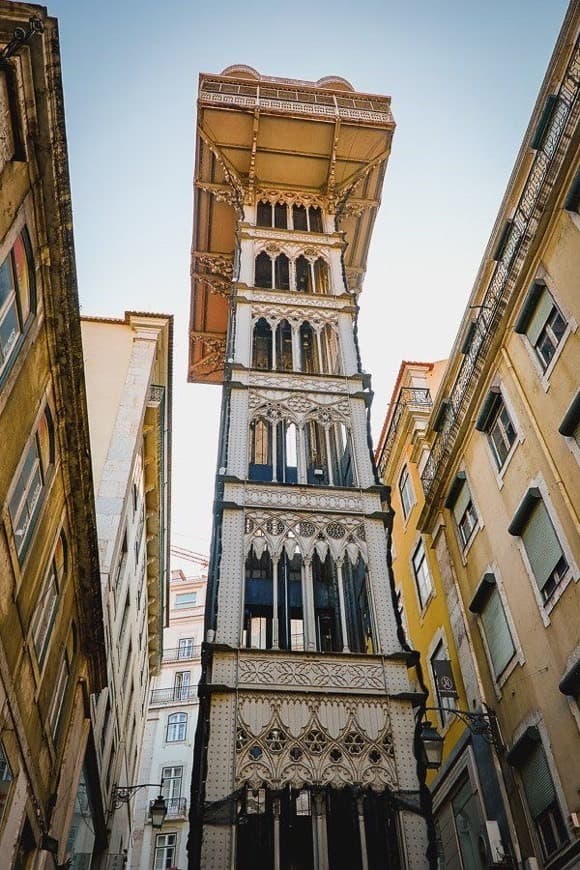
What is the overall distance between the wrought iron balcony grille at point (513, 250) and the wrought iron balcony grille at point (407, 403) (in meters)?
4.15

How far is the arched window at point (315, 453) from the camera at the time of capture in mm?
18755

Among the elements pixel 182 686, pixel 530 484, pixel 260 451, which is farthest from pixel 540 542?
pixel 182 686

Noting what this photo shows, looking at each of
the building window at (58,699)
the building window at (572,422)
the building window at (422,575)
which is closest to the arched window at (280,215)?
the building window at (422,575)

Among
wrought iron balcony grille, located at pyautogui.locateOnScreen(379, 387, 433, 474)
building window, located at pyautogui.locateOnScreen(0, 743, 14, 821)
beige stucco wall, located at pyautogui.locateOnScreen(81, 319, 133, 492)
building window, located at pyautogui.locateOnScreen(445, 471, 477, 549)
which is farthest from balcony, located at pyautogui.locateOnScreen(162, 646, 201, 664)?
building window, located at pyautogui.locateOnScreen(0, 743, 14, 821)

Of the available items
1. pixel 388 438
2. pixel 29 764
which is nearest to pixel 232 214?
pixel 388 438

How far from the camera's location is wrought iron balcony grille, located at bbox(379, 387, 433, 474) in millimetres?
25703

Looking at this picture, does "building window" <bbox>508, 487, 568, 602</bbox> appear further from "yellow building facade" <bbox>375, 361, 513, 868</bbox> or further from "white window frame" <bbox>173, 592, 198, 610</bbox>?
"white window frame" <bbox>173, 592, 198, 610</bbox>

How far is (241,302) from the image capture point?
23.4 m

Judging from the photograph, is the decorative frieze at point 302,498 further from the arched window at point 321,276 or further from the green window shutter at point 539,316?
the arched window at point 321,276

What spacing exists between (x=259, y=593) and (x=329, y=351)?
29.6 feet

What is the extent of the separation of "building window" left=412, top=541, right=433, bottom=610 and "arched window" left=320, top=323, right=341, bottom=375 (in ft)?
21.1

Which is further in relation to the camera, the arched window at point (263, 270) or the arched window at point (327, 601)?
the arched window at point (263, 270)

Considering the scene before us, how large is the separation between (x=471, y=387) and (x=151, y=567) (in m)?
19.3

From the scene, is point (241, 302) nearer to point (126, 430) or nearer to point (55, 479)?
point (126, 430)
